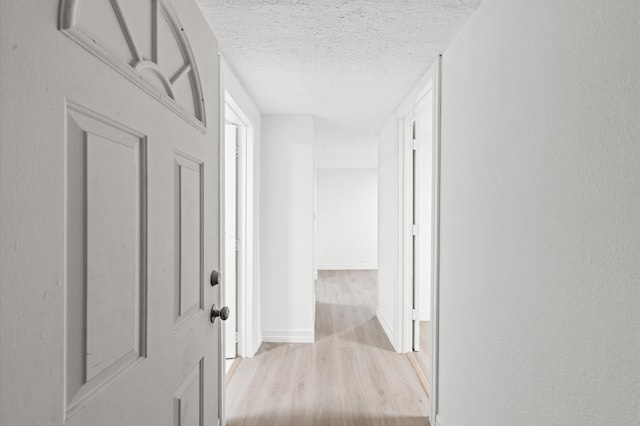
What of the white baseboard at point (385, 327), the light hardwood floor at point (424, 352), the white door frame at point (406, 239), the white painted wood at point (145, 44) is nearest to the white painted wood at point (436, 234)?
the light hardwood floor at point (424, 352)

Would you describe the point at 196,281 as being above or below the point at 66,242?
below

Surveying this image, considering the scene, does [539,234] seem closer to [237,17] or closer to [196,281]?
[196,281]

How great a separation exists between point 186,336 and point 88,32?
863mm

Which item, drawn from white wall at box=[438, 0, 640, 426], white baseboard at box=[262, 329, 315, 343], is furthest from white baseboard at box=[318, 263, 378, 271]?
white wall at box=[438, 0, 640, 426]

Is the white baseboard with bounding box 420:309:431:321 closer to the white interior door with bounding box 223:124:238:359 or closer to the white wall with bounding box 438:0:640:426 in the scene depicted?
the white interior door with bounding box 223:124:238:359

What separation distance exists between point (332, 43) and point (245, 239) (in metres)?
1.81

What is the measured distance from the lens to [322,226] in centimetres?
827

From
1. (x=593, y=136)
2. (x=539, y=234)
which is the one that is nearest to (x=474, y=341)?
(x=539, y=234)

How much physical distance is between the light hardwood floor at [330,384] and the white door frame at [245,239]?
24cm

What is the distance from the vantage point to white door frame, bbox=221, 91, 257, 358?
3189 mm

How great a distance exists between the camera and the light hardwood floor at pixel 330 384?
231cm

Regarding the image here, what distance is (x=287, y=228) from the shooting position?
364 cm

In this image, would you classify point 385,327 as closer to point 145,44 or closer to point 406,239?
point 406,239

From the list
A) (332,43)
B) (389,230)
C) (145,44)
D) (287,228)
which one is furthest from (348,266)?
(145,44)
